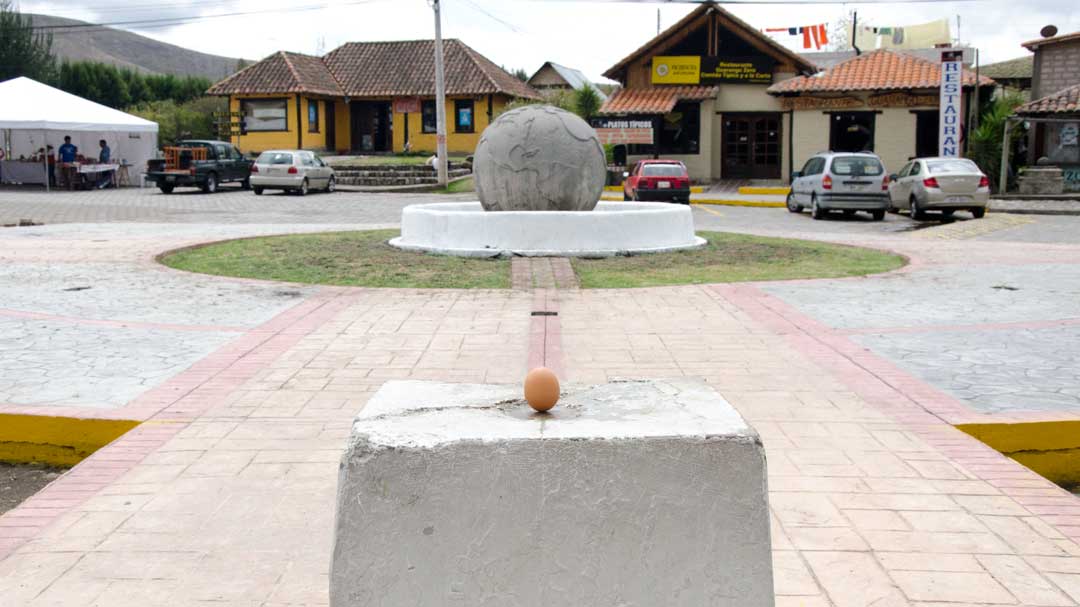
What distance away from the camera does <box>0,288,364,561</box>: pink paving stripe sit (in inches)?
169

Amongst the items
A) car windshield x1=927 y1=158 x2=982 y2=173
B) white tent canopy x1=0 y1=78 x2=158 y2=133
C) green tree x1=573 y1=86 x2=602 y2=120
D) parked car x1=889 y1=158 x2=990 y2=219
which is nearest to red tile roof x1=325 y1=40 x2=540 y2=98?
green tree x1=573 y1=86 x2=602 y2=120

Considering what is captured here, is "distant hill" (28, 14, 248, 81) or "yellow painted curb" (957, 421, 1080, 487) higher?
"distant hill" (28, 14, 248, 81)

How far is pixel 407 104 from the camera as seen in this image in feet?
154

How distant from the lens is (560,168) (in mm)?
14227

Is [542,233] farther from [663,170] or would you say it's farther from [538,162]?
[663,170]

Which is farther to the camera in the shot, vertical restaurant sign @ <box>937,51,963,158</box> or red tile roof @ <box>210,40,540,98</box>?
red tile roof @ <box>210,40,540,98</box>

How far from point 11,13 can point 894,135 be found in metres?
47.2

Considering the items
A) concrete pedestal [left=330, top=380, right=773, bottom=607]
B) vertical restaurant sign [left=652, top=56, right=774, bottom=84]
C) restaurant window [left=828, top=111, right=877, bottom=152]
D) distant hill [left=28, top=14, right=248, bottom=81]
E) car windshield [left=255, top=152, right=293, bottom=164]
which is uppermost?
distant hill [left=28, top=14, right=248, bottom=81]

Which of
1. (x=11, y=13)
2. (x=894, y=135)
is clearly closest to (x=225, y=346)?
(x=894, y=135)

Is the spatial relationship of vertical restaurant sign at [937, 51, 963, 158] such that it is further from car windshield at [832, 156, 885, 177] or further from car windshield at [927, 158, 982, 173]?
car windshield at [832, 156, 885, 177]

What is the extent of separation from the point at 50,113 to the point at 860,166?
23.9 m

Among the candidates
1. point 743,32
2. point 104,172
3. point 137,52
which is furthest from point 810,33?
point 137,52

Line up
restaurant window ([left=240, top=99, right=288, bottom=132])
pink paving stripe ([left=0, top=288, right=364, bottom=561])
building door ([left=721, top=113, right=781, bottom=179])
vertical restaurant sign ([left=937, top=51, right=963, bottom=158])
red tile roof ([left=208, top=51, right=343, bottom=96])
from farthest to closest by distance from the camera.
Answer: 1. restaurant window ([left=240, top=99, right=288, bottom=132])
2. red tile roof ([left=208, top=51, right=343, bottom=96])
3. building door ([left=721, top=113, right=781, bottom=179])
4. vertical restaurant sign ([left=937, top=51, right=963, bottom=158])
5. pink paving stripe ([left=0, top=288, right=364, bottom=561])

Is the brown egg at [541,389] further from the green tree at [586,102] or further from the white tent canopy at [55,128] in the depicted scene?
the green tree at [586,102]
